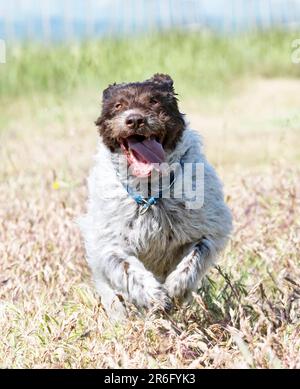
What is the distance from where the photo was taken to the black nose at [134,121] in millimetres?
5484

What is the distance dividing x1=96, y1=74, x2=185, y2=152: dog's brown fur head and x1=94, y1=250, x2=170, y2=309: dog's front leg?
0.58 meters

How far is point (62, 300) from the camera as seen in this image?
6.14 meters

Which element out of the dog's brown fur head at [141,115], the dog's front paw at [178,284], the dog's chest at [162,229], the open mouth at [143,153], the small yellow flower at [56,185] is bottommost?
the small yellow flower at [56,185]

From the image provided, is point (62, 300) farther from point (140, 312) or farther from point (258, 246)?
point (258, 246)

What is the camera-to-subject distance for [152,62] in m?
14.3

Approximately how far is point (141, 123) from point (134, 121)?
4cm

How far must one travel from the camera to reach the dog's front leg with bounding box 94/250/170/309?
5531 mm

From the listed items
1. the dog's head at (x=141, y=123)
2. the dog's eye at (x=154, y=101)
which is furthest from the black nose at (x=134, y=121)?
the dog's eye at (x=154, y=101)

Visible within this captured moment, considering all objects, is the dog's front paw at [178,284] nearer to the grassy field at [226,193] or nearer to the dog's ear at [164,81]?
the grassy field at [226,193]

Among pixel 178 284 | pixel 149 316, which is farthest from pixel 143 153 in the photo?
pixel 149 316

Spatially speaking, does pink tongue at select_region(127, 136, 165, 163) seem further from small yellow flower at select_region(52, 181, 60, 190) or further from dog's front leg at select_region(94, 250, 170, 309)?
small yellow flower at select_region(52, 181, 60, 190)

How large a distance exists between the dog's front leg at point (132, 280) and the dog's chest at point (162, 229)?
0.09m

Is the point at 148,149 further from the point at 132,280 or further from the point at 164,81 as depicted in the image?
the point at 132,280

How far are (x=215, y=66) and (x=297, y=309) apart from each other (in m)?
9.40
